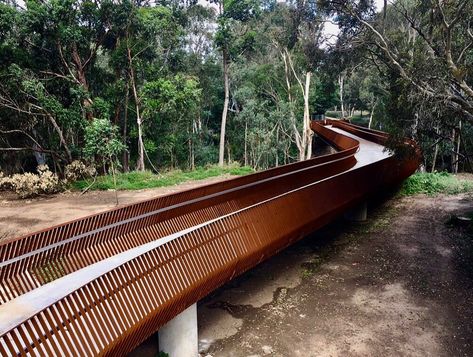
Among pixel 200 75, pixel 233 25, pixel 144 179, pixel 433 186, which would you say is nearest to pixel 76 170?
pixel 144 179

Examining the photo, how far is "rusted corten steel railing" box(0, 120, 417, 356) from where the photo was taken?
3.44 meters

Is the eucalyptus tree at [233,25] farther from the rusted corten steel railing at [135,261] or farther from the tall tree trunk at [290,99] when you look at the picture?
the rusted corten steel railing at [135,261]

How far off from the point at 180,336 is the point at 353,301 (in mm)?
3292

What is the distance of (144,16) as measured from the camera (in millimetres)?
18750

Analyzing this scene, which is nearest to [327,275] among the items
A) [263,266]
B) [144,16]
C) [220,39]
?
[263,266]

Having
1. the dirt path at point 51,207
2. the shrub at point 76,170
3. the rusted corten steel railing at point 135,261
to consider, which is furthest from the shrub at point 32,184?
the rusted corten steel railing at point 135,261

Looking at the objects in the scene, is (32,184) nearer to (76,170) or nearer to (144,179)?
(76,170)

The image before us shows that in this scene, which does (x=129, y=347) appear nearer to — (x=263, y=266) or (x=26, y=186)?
(x=263, y=266)

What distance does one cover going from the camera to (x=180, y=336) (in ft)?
17.7

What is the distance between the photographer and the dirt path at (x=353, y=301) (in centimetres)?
577

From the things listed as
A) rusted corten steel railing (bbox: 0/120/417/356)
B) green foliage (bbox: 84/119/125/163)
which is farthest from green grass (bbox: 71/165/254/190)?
rusted corten steel railing (bbox: 0/120/417/356)

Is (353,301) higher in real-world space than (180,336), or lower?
lower

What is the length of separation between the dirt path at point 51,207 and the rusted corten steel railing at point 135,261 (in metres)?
4.72

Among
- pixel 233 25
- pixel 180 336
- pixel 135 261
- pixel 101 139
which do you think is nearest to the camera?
pixel 135 261
